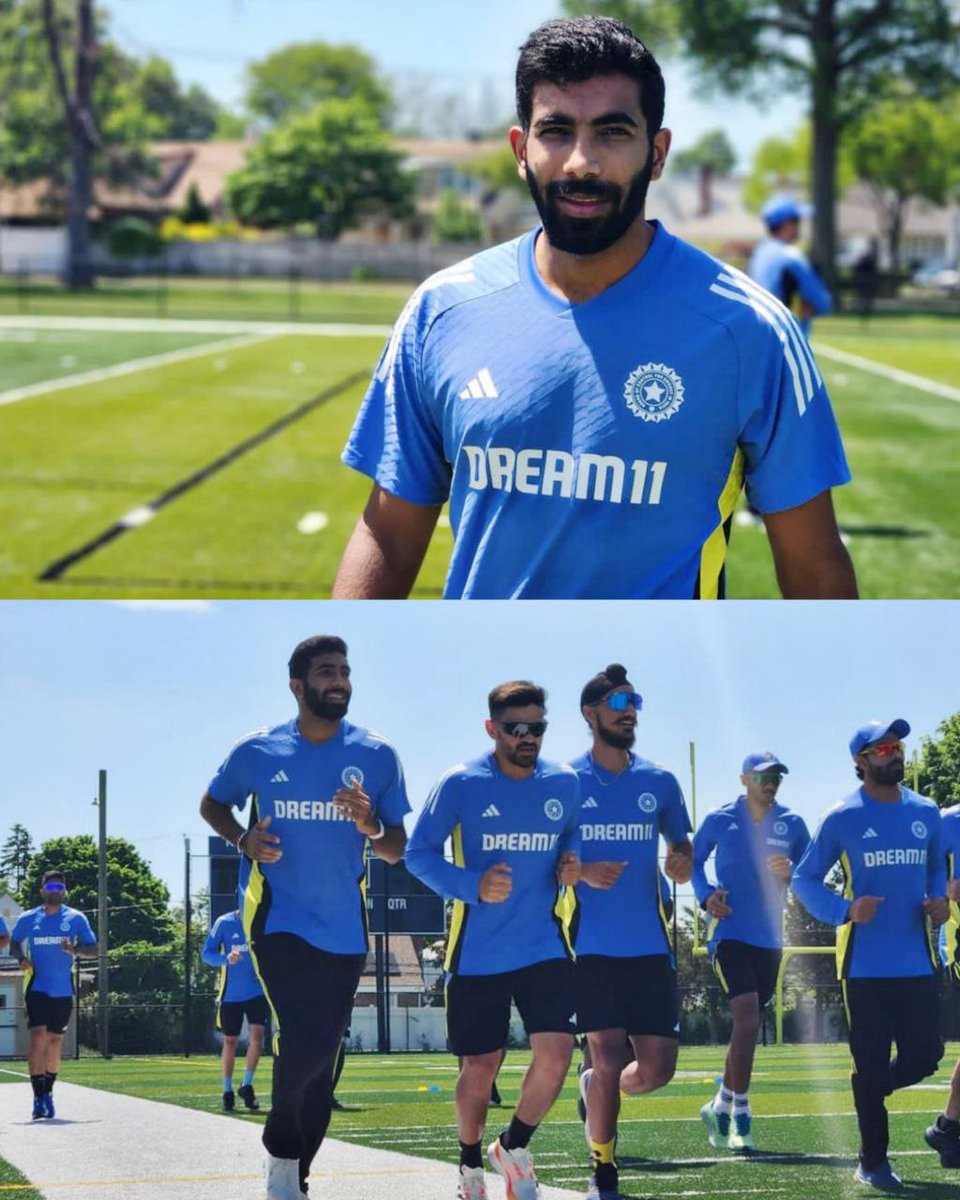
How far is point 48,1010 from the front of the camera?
12.8 feet

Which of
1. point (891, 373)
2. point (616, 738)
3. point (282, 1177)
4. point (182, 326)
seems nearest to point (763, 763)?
point (616, 738)

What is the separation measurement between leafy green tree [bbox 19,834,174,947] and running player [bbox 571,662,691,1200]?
841 mm

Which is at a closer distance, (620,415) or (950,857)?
(620,415)

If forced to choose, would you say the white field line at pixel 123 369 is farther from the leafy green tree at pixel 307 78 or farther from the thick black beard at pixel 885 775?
the leafy green tree at pixel 307 78

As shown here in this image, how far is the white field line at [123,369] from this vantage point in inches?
1011

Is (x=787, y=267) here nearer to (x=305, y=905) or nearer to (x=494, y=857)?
(x=494, y=857)

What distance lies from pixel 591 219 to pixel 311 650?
103cm

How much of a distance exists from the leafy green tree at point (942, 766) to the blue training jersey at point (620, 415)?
2.28 ft

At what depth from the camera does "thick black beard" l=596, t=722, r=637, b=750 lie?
397cm

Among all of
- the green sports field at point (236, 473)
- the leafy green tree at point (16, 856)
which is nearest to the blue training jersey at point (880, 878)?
the leafy green tree at point (16, 856)

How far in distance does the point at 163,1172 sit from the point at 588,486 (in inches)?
60.6

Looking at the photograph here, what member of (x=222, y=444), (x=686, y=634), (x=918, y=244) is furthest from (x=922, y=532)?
(x=918, y=244)

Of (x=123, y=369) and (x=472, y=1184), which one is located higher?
(x=123, y=369)

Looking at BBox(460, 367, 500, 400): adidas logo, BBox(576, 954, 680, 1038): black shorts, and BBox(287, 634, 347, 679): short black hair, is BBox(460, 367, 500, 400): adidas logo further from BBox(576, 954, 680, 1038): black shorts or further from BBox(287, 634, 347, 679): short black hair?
BBox(576, 954, 680, 1038): black shorts
